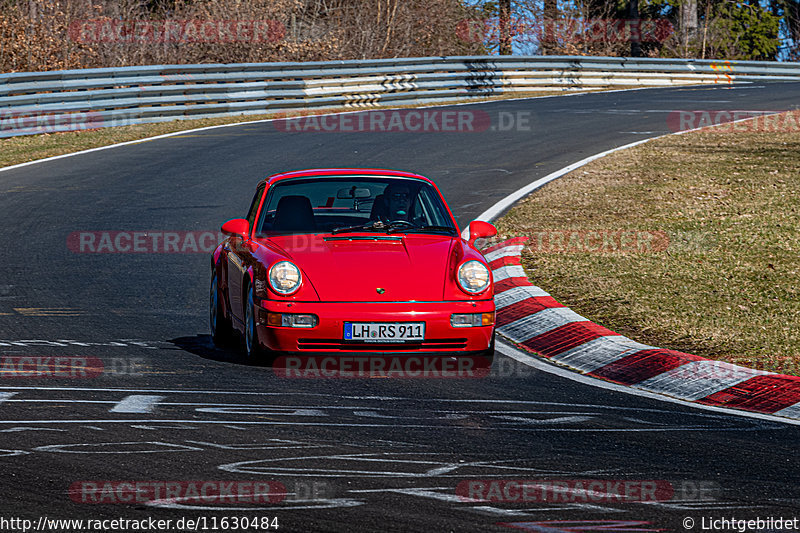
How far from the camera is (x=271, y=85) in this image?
24.0 meters

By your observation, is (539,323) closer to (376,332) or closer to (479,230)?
(479,230)

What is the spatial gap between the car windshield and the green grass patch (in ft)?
4.86

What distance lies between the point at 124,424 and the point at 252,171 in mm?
10978

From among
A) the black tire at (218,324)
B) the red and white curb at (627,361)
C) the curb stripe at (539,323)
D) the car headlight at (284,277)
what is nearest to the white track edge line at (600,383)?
the red and white curb at (627,361)

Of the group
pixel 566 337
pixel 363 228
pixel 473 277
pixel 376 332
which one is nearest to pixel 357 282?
pixel 376 332

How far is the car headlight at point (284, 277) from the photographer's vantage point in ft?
24.4

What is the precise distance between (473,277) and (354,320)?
0.91 meters

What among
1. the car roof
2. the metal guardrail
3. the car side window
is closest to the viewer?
the car side window

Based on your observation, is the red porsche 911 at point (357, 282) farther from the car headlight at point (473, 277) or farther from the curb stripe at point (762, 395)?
the curb stripe at point (762, 395)

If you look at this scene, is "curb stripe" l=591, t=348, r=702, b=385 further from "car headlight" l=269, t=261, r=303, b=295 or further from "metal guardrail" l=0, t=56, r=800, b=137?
"metal guardrail" l=0, t=56, r=800, b=137

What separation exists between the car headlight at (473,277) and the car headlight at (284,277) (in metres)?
1.08

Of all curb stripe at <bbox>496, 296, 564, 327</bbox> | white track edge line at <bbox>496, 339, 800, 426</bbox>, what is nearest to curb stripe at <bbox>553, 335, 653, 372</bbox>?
white track edge line at <bbox>496, 339, 800, 426</bbox>

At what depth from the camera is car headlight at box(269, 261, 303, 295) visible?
744cm

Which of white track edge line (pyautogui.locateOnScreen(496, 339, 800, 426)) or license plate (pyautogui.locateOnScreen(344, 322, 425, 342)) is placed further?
license plate (pyautogui.locateOnScreen(344, 322, 425, 342))
